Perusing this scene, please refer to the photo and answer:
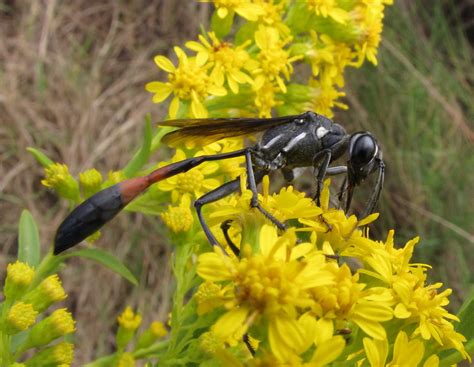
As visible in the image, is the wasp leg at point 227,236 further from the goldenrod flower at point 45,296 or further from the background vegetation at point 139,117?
the background vegetation at point 139,117

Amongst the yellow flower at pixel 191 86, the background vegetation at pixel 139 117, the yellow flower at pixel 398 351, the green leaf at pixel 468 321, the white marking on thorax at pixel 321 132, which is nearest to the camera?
the yellow flower at pixel 398 351

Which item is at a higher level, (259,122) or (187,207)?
(259,122)

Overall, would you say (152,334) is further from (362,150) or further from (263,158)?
(362,150)

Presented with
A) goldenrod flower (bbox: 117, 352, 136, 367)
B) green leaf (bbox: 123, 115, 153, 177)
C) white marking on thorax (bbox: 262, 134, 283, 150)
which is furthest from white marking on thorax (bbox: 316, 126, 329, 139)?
goldenrod flower (bbox: 117, 352, 136, 367)

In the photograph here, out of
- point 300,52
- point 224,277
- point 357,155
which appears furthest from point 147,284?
point 224,277

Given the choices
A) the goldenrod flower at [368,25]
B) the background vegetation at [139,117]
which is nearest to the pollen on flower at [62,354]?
the goldenrod flower at [368,25]

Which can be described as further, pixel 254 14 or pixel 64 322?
pixel 254 14

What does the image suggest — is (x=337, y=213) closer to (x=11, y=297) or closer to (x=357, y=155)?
(x=357, y=155)

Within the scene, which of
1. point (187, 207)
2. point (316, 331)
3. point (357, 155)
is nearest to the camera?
point (316, 331)
